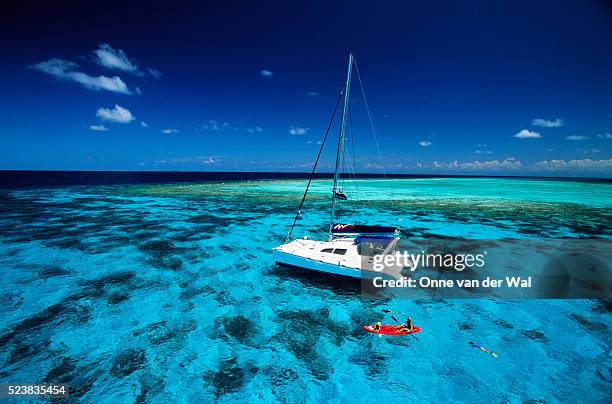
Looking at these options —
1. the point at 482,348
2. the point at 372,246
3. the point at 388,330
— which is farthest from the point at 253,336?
the point at 482,348

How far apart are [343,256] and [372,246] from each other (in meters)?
2.29

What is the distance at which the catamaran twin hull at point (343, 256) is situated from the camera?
19.3m

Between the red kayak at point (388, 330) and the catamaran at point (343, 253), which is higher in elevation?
the catamaran at point (343, 253)

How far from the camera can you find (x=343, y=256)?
2055cm

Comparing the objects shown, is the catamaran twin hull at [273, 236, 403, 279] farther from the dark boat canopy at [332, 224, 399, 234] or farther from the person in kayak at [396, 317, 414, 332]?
the person in kayak at [396, 317, 414, 332]

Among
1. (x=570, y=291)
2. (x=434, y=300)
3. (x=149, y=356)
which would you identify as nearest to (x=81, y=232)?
(x=149, y=356)

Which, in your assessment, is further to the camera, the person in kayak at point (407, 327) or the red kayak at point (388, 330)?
the person in kayak at point (407, 327)

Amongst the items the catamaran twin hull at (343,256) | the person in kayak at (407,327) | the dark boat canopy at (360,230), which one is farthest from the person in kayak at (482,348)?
the dark boat canopy at (360,230)

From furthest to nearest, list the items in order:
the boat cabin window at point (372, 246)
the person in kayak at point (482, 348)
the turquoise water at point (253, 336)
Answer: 1. the boat cabin window at point (372, 246)
2. the person in kayak at point (482, 348)
3. the turquoise water at point (253, 336)

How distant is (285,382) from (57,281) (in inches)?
765

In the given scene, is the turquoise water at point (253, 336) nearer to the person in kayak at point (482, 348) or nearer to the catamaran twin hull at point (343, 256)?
the person in kayak at point (482, 348)

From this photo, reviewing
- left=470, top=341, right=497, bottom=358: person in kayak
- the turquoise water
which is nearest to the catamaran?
the turquoise water

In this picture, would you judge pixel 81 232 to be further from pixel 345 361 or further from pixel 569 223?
pixel 569 223

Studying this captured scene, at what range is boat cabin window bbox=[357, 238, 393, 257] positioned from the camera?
812 inches
